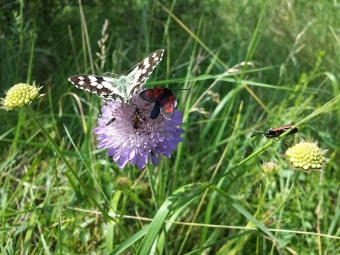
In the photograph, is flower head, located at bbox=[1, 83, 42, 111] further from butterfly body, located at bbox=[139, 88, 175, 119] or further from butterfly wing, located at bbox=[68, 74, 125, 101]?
butterfly body, located at bbox=[139, 88, 175, 119]

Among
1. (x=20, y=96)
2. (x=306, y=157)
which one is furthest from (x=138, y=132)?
(x=306, y=157)

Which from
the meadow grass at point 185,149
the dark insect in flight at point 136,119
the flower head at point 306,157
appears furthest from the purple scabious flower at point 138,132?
the flower head at point 306,157

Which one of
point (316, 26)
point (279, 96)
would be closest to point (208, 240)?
point (279, 96)

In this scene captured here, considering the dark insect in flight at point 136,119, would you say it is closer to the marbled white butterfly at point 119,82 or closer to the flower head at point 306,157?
the marbled white butterfly at point 119,82

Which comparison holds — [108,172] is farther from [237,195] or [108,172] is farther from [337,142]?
[337,142]

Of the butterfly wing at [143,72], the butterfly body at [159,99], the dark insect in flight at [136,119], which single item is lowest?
the dark insect in flight at [136,119]

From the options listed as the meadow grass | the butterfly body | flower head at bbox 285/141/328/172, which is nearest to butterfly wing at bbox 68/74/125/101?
the butterfly body
